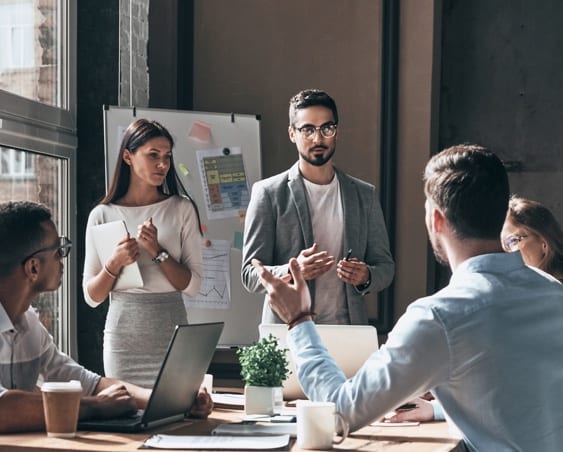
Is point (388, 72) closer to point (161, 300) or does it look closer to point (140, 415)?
point (161, 300)

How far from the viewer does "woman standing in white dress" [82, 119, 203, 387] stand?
3.70 metres

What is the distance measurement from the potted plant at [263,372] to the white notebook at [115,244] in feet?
3.77

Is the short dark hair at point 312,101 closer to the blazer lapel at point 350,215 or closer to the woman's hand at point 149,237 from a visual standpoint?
the blazer lapel at point 350,215

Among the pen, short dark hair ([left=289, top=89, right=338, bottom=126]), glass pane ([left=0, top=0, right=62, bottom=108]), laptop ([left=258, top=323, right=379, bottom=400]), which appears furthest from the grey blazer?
glass pane ([left=0, top=0, right=62, bottom=108])

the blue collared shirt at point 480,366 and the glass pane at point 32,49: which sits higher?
the glass pane at point 32,49

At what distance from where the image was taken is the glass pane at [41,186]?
14.1ft

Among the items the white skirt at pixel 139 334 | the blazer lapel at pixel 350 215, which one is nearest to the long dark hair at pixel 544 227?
the blazer lapel at pixel 350 215

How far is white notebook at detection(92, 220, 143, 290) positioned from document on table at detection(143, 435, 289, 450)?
1557 millimetres

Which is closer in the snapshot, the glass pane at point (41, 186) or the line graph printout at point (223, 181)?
the glass pane at point (41, 186)

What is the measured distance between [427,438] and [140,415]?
697 millimetres

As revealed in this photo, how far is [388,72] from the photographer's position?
526 centimetres

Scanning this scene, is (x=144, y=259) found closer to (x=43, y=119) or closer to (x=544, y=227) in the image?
(x=43, y=119)

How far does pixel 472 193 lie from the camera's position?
2.05 meters

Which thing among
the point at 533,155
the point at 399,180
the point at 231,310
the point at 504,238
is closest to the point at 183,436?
the point at 504,238
